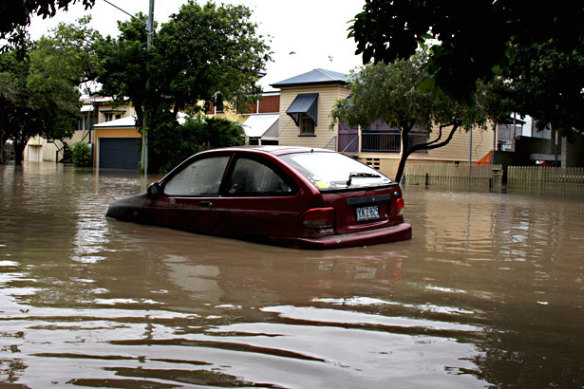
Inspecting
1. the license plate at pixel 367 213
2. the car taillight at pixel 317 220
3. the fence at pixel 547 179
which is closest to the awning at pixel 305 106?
the fence at pixel 547 179

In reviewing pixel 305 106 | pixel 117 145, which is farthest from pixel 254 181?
pixel 117 145

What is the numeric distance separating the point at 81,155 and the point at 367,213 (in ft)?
167

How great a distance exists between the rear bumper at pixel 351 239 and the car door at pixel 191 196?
1314mm

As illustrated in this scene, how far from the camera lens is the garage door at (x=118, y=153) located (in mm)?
49469

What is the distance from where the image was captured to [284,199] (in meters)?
7.46

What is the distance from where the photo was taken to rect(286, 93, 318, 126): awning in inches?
1603

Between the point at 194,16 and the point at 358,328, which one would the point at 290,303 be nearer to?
the point at 358,328

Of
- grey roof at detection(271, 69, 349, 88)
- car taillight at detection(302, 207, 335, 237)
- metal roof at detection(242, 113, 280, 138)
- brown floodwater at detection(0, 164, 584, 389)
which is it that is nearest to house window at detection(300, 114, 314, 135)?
grey roof at detection(271, 69, 349, 88)

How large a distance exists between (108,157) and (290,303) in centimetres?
4879

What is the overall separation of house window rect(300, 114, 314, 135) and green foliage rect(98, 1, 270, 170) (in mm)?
5193

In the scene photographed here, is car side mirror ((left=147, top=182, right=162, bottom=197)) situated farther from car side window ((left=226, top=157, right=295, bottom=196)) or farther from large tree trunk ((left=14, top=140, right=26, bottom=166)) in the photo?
large tree trunk ((left=14, top=140, right=26, bottom=166))

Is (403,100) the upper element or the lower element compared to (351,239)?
upper

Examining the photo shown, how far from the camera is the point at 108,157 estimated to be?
51.2 m

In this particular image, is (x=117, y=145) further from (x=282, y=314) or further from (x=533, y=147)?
(x=282, y=314)
